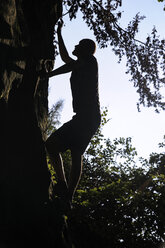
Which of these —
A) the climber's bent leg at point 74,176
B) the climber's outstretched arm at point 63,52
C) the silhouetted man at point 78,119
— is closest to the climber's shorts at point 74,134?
the silhouetted man at point 78,119

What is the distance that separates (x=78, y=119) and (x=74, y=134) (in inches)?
11.6

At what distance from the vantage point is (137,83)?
10.7 meters

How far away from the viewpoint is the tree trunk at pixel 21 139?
3.29 metres

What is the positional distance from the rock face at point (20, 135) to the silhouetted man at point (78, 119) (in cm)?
28

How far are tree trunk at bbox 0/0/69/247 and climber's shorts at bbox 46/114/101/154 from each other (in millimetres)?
254

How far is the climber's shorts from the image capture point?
4148mm

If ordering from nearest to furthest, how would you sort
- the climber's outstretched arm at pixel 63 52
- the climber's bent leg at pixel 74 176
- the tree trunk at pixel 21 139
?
1. the tree trunk at pixel 21 139
2. the climber's bent leg at pixel 74 176
3. the climber's outstretched arm at pixel 63 52

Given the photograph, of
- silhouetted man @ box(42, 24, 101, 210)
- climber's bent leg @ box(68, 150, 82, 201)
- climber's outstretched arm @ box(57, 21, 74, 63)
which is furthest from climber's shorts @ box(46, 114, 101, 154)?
climber's outstretched arm @ box(57, 21, 74, 63)

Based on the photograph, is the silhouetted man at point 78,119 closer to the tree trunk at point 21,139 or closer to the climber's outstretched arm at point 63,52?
the tree trunk at point 21,139

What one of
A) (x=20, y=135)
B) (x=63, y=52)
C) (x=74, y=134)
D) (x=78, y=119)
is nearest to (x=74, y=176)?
(x=74, y=134)

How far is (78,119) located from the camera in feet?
14.3

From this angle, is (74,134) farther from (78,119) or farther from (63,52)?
(63,52)

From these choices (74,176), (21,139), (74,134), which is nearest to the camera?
(21,139)

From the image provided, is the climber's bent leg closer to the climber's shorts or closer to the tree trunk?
the climber's shorts
